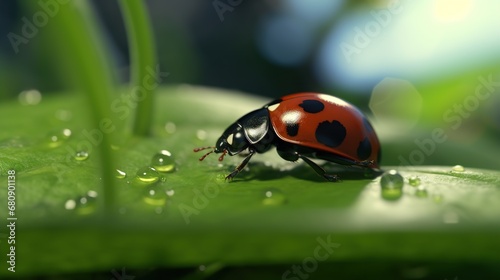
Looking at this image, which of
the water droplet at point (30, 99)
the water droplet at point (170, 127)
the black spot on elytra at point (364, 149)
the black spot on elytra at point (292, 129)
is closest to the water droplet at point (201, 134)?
the water droplet at point (170, 127)

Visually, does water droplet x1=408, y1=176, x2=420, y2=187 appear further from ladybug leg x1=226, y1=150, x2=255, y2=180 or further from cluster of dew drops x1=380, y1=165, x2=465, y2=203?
ladybug leg x1=226, y1=150, x2=255, y2=180

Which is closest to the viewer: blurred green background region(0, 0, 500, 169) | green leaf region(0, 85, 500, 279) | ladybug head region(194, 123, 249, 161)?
green leaf region(0, 85, 500, 279)

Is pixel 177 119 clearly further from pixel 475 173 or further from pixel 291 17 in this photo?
pixel 291 17

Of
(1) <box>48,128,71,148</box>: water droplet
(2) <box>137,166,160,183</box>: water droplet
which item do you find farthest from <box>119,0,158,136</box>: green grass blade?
(2) <box>137,166,160,183</box>: water droplet

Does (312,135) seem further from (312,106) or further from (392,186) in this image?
(392,186)

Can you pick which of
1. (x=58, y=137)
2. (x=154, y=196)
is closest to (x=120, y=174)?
(x=154, y=196)

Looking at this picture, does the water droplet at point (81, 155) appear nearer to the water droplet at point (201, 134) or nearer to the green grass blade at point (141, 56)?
the green grass blade at point (141, 56)
